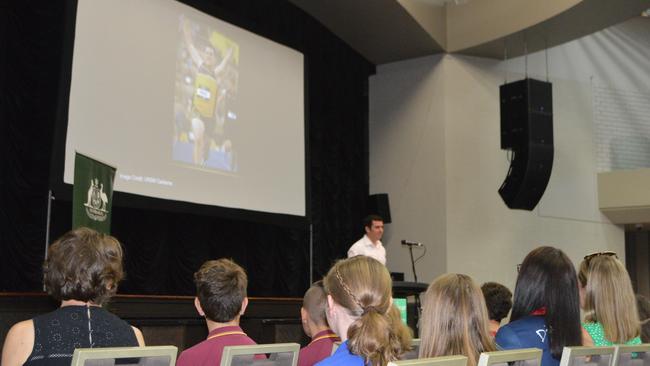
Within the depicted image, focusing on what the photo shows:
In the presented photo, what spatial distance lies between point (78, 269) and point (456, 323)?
1.05 metres

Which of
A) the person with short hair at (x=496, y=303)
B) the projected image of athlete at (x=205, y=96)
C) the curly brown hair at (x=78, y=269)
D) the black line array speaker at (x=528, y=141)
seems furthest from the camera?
the black line array speaker at (x=528, y=141)

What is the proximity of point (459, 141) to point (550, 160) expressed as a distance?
46.9 inches

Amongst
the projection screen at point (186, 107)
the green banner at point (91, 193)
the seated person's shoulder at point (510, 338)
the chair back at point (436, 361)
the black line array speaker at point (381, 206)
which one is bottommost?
the seated person's shoulder at point (510, 338)

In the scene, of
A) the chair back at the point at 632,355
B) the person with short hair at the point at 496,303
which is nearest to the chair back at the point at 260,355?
the chair back at the point at 632,355

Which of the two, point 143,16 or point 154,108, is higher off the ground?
point 143,16

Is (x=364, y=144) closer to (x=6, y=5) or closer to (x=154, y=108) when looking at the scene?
(x=154, y=108)

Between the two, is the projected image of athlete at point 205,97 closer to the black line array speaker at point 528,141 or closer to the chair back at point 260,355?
the black line array speaker at point 528,141

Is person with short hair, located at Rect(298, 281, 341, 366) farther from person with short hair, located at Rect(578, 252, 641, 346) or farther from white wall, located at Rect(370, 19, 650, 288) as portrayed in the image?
white wall, located at Rect(370, 19, 650, 288)

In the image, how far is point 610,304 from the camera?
2.84 meters

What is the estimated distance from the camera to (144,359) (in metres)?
1.69

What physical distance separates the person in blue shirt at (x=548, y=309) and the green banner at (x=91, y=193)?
218 centimetres

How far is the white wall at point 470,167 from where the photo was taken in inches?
336

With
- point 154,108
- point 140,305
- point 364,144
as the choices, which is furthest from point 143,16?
point 364,144

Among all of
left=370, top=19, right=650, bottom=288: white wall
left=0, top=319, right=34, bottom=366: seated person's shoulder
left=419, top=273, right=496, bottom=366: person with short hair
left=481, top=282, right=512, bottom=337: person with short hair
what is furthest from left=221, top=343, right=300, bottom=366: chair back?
left=370, top=19, right=650, bottom=288: white wall
